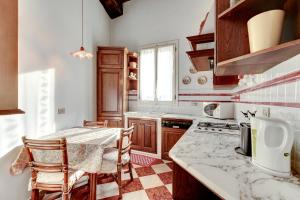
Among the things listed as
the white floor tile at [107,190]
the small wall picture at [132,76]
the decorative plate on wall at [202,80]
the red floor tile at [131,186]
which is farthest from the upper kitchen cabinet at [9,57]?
the decorative plate on wall at [202,80]

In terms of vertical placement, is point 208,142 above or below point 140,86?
below

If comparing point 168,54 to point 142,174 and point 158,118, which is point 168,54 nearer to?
point 158,118

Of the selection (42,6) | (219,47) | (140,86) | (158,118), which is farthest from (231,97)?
(42,6)

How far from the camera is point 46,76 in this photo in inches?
87.3

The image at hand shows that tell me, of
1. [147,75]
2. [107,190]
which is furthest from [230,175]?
[147,75]

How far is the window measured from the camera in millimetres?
3600

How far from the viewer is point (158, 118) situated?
3.19 meters

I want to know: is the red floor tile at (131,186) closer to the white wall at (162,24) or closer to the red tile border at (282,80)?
the red tile border at (282,80)

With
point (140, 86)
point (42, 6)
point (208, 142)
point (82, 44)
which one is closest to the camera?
point (208, 142)

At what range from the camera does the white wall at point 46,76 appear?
1.74 m

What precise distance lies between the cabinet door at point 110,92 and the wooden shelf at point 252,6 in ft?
9.41

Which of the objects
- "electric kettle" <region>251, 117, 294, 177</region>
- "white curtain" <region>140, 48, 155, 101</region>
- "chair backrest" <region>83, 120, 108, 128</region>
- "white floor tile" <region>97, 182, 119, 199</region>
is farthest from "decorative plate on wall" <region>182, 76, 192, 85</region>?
"electric kettle" <region>251, 117, 294, 177</region>

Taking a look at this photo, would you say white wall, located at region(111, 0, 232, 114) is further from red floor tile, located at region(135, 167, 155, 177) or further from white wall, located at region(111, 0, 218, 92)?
red floor tile, located at region(135, 167, 155, 177)

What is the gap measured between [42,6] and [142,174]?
2.78 m
